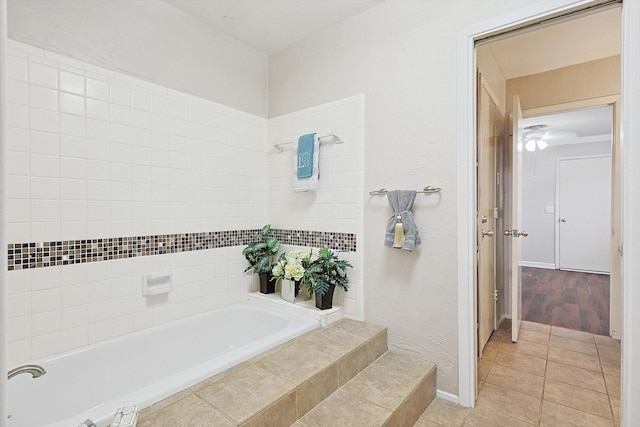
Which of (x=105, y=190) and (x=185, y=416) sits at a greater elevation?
(x=105, y=190)

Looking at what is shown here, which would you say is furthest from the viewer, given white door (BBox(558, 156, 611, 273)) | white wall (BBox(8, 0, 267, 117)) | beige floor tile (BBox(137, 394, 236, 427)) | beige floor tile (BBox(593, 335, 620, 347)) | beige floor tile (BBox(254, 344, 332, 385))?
white door (BBox(558, 156, 611, 273))

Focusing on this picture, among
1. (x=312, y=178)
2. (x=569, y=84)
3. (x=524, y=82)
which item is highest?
(x=524, y=82)

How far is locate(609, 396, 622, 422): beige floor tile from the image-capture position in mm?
1695

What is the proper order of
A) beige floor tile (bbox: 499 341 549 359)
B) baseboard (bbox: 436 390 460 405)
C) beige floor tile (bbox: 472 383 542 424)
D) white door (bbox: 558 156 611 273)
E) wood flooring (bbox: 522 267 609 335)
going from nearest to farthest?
beige floor tile (bbox: 472 383 542 424) → baseboard (bbox: 436 390 460 405) → beige floor tile (bbox: 499 341 549 359) → wood flooring (bbox: 522 267 609 335) → white door (bbox: 558 156 611 273)

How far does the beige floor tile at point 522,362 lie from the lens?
7.30ft

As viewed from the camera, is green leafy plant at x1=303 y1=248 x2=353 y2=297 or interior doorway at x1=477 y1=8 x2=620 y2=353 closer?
green leafy plant at x1=303 y1=248 x2=353 y2=297

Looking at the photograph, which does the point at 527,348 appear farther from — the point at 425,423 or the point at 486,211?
the point at 425,423

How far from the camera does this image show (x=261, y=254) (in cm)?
258

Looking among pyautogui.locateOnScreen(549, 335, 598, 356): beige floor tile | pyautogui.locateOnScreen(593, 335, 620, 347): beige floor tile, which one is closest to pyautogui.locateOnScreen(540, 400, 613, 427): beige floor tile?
pyautogui.locateOnScreen(549, 335, 598, 356): beige floor tile

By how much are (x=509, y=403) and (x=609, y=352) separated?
50.3 inches

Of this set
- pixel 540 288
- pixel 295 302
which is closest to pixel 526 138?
pixel 540 288

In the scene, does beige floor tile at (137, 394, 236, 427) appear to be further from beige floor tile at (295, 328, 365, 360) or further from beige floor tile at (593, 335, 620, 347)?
beige floor tile at (593, 335, 620, 347)

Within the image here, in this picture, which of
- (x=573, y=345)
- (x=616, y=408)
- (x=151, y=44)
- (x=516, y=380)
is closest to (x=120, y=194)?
(x=151, y=44)

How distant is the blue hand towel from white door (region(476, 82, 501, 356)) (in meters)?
1.15
